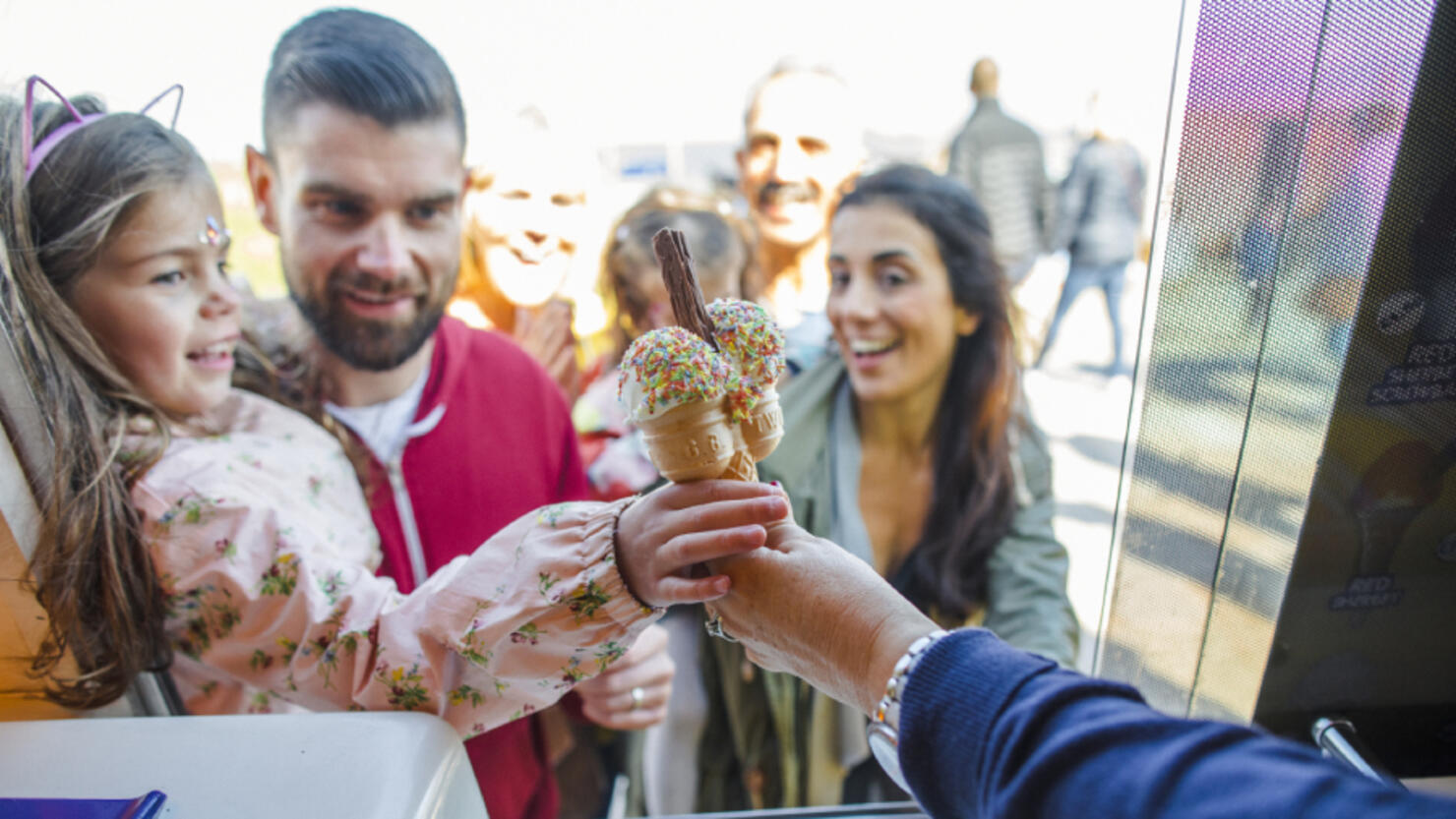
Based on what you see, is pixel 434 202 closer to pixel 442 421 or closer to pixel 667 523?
pixel 442 421

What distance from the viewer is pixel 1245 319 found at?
3.18 ft

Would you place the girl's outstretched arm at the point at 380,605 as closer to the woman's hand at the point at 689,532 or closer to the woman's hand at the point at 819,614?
the woman's hand at the point at 689,532

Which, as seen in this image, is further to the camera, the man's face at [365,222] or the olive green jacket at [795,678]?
the olive green jacket at [795,678]

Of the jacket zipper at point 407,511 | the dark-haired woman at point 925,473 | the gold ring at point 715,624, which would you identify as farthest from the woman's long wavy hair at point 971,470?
the jacket zipper at point 407,511

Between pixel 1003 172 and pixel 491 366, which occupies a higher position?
pixel 1003 172

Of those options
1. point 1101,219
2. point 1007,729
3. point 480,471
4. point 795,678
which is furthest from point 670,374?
point 1101,219

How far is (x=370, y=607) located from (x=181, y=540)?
9.4 inches

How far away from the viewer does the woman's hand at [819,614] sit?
2.49ft

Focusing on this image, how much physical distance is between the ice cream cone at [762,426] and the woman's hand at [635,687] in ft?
1.70

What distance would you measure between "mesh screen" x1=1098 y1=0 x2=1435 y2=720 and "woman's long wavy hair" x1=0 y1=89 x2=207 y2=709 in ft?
4.25

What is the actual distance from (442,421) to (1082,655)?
4.19 ft

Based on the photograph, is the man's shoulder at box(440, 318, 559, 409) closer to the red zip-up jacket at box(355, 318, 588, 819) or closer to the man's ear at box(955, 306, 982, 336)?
the red zip-up jacket at box(355, 318, 588, 819)

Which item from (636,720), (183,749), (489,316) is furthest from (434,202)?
(636,720)

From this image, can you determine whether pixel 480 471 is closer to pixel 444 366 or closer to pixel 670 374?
pixel 444 366
